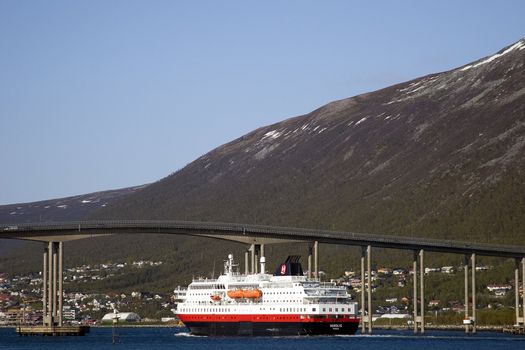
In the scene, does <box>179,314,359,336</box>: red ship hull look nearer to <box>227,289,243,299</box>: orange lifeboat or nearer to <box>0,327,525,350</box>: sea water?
<box>0,327,525,350</box>: sea water

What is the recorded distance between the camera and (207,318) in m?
139

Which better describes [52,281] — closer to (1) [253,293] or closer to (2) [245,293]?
(2) [245,293]

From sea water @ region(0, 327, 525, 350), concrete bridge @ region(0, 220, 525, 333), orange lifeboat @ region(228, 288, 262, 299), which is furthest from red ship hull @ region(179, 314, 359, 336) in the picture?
concrete bridge @ region(0, 220, 525, 333)

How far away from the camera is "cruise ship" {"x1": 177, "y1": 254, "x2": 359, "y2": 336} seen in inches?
5167

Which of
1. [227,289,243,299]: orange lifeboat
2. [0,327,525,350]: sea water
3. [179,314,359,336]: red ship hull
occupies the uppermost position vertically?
[227,289,243,299]: orange lifeboat

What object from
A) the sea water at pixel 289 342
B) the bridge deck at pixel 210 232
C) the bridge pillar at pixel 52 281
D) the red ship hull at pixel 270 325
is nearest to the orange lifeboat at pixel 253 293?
the red ship hull at pixel 270 325

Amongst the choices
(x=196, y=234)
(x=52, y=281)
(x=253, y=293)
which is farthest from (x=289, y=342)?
(x=52, y=281)

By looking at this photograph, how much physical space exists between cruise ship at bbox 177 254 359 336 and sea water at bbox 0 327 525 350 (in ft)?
4.24

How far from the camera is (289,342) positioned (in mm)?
123188

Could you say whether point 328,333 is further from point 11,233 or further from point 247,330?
point 11,233

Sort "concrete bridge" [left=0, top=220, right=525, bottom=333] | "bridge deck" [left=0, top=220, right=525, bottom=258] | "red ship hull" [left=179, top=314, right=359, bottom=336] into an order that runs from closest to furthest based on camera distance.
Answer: "red ship hull" [left=179, top=314, right=359, bottom=336]
"bridge deck" [left=0, top=220, right=525, bottom=258]
"concrete bridge" [left=0, top=220, right=525, bottom=333]

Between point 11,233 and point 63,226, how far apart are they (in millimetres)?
5241

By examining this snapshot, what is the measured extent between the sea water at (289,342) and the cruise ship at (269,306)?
1292 millimetres

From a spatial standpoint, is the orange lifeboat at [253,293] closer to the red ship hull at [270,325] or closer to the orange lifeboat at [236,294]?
the orange lifeboat at [236,294]
